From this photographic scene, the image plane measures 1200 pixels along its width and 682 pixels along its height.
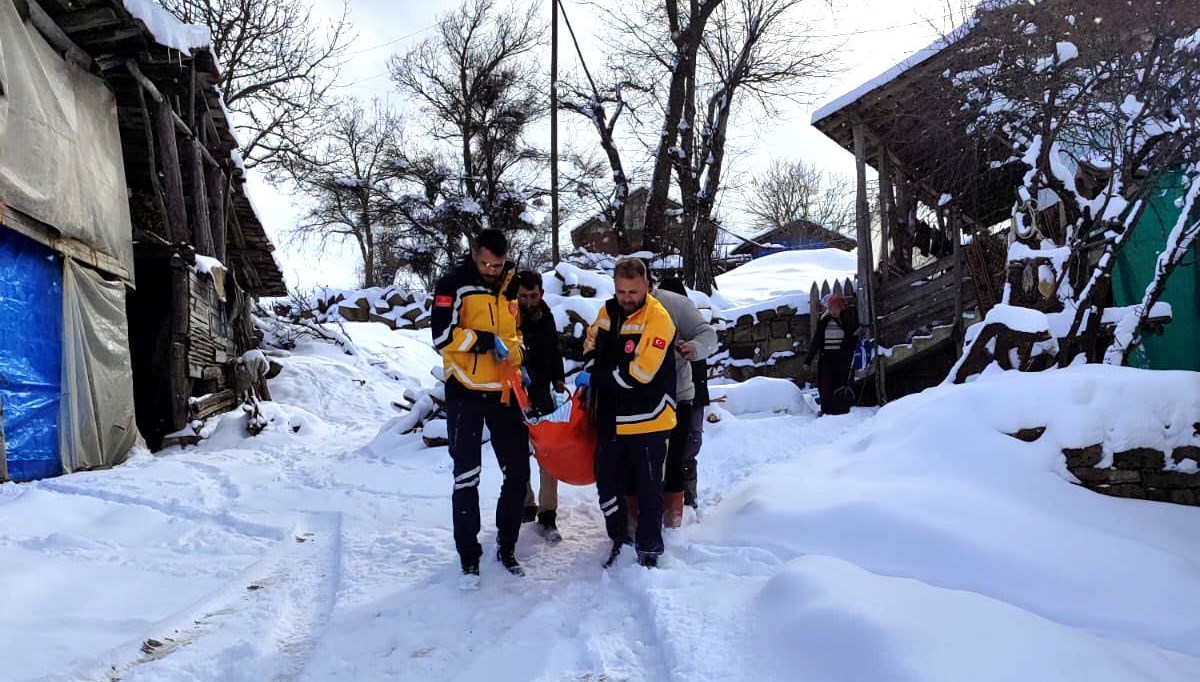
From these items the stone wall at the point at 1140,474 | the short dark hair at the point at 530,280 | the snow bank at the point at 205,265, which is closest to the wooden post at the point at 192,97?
the snow bank at the point at 205,265

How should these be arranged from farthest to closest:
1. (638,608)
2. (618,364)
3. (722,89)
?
(722,89) → (618,364) → (638,608)

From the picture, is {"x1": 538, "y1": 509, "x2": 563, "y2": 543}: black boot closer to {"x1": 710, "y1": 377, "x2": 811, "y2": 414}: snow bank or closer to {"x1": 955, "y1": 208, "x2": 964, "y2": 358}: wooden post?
{"x1": 710, "y1": 377, "x2": 811, "y2": 414}: snow bank

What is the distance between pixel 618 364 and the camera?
366 centimetres

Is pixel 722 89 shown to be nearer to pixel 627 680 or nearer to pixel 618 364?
pixel 618 364

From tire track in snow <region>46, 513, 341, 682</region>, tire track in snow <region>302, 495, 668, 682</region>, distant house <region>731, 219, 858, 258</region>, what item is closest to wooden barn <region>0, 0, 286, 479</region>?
tire track in snow <region>46, 513, 341, 682</region>

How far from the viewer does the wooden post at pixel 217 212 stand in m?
10.9

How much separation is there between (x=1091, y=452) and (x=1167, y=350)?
4.75m

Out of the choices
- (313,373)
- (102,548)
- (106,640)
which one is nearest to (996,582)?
(106,640)

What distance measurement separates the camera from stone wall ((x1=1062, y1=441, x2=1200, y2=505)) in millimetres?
4160

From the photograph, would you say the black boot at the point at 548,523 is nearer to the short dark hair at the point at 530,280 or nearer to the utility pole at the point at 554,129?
the short dark hair at the point at 530,280

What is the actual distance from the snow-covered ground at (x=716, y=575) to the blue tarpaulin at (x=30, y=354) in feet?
1.84

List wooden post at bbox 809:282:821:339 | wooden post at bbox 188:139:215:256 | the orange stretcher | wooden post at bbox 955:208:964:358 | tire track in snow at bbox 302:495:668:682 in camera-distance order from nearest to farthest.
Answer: tire track in snow at bbox 302:495:668:682 < the orange stretcher < wooden post at bbox 188:139:215:256 < wooden post at bbox 955:208:964:358 < wooden post at bbox 809:282:821:339

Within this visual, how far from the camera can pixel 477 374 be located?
3582 millimetres

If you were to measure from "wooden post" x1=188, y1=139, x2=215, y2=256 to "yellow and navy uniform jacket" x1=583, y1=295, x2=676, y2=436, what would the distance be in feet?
27.1
